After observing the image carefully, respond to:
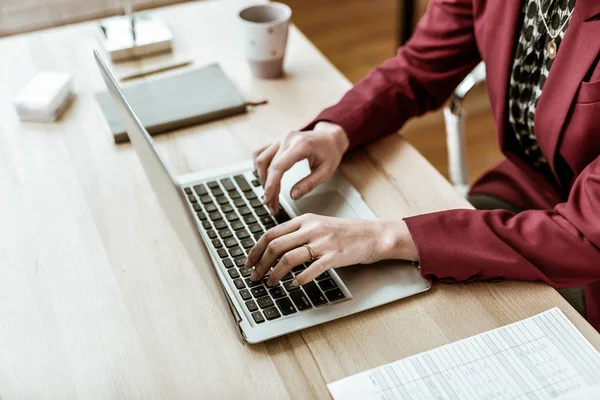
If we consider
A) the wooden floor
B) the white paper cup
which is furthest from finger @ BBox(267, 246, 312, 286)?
the wooden floor

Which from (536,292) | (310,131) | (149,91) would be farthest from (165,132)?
(536,292)

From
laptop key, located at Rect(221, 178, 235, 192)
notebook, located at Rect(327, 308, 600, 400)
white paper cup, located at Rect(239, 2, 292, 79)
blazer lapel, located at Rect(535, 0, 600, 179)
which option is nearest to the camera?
notebook, located at Rect(327, 308, 600, 400)

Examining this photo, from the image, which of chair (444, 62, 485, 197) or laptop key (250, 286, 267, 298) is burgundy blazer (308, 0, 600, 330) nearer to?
chair (444, 62, 485, 197)

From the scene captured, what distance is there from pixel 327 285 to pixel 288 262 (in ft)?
0.19

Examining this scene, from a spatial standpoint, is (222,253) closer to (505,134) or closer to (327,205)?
(327,205)

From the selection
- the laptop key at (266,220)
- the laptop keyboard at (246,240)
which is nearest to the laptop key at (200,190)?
the laptop keyboard at (246,240)

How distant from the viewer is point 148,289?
911 millimetres

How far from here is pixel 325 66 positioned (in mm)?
1378

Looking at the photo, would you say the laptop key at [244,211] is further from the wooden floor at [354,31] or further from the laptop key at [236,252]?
the wooden floor at [354,31]

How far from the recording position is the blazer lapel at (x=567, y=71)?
0.96m

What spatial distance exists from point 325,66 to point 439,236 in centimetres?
55

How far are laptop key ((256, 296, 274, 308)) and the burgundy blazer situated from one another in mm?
193

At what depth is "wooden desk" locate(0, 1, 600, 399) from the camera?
2.63 ft

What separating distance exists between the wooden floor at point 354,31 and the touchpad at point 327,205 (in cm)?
136
